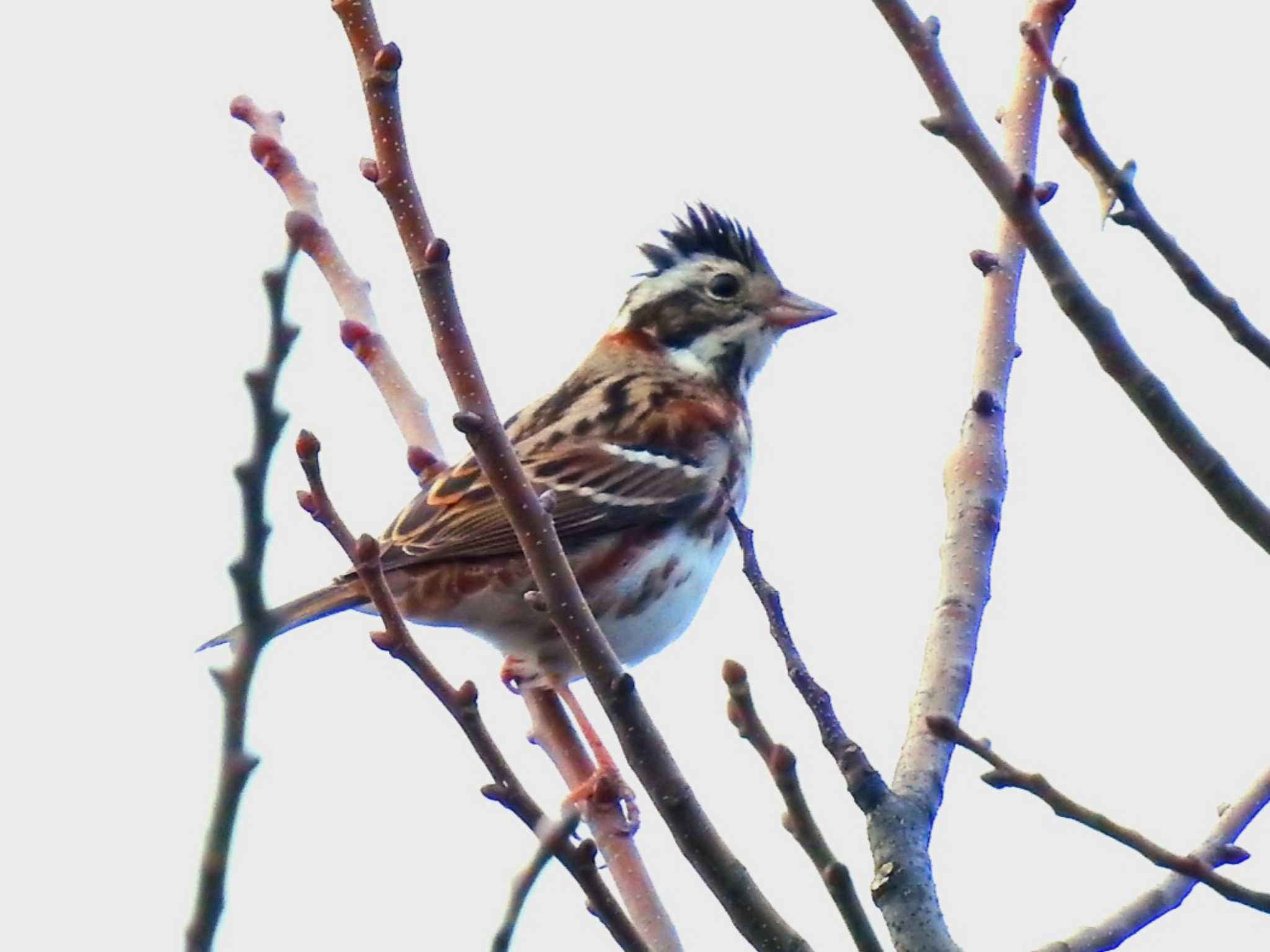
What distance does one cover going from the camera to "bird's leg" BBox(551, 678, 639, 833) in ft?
19.7

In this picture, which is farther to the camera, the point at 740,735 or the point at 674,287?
the point at 674,287

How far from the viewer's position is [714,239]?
9.16 meters

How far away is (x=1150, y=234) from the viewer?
2.95 metres

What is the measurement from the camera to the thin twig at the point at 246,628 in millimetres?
2184

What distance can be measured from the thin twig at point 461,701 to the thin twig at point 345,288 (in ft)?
8.31

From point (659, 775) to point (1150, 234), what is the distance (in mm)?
1307

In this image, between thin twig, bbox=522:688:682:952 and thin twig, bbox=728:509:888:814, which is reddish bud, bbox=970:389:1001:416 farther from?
thin twig, bbox=728:509:888:814

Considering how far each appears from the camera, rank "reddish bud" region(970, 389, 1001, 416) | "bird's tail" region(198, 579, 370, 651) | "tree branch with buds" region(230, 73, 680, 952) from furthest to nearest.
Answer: "bird's tail" region(198, 579, 370, 651)
"reddish bud" region(970, 389, 1001, 416)
"tree branch with buds" region(230, 73, 680, 952)

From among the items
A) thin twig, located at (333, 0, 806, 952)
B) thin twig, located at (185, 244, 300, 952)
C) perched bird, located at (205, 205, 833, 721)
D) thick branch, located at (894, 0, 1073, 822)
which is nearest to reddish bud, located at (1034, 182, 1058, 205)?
thick branch, located at (894, 0, 1073, 822)

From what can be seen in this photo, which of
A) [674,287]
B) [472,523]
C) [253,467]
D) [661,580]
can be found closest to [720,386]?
[674,287]

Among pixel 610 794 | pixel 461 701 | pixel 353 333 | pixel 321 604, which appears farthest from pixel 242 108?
pixel 461 701

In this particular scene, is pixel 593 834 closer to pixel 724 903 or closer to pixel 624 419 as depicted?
pixel 724 903

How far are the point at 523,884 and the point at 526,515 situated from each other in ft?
3.84

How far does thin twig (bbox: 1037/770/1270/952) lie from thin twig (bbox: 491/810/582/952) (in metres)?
1.70
